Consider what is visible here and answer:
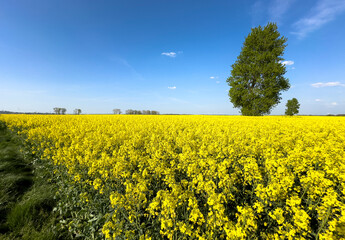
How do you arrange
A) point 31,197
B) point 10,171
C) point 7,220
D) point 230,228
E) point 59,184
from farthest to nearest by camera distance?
point 10,171 < point 59,184 < point 31,197 < point 7,220 < point 230,228

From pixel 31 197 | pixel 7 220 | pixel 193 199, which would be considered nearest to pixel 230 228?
pixel 193 199

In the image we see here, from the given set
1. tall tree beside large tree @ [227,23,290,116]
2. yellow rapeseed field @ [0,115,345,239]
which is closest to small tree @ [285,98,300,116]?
tall tree beside large tree @ [227,23,290,116]

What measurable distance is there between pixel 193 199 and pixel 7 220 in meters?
5.12

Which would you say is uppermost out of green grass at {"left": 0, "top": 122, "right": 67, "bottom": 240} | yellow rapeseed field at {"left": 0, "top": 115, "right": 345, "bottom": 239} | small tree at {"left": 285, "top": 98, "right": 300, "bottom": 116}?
small tree at {"left": 285, "top": 98, "right": 300, "bottom": 116}

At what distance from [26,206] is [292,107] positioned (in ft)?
295

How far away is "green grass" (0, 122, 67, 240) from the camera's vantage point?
11.5 ft

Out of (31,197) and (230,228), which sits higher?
(230,228)

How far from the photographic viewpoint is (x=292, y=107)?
6781 cm

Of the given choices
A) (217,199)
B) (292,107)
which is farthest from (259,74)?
(292,107)

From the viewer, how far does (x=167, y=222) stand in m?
2.25

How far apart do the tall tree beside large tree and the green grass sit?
31152 mm

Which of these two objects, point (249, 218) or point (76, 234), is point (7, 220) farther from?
point (249, 218)

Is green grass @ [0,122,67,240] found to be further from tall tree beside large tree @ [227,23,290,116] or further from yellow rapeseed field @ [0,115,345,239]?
tall tree beside large tree @ [227,23,290,116]

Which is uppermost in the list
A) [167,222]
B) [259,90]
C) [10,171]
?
[259,90]
